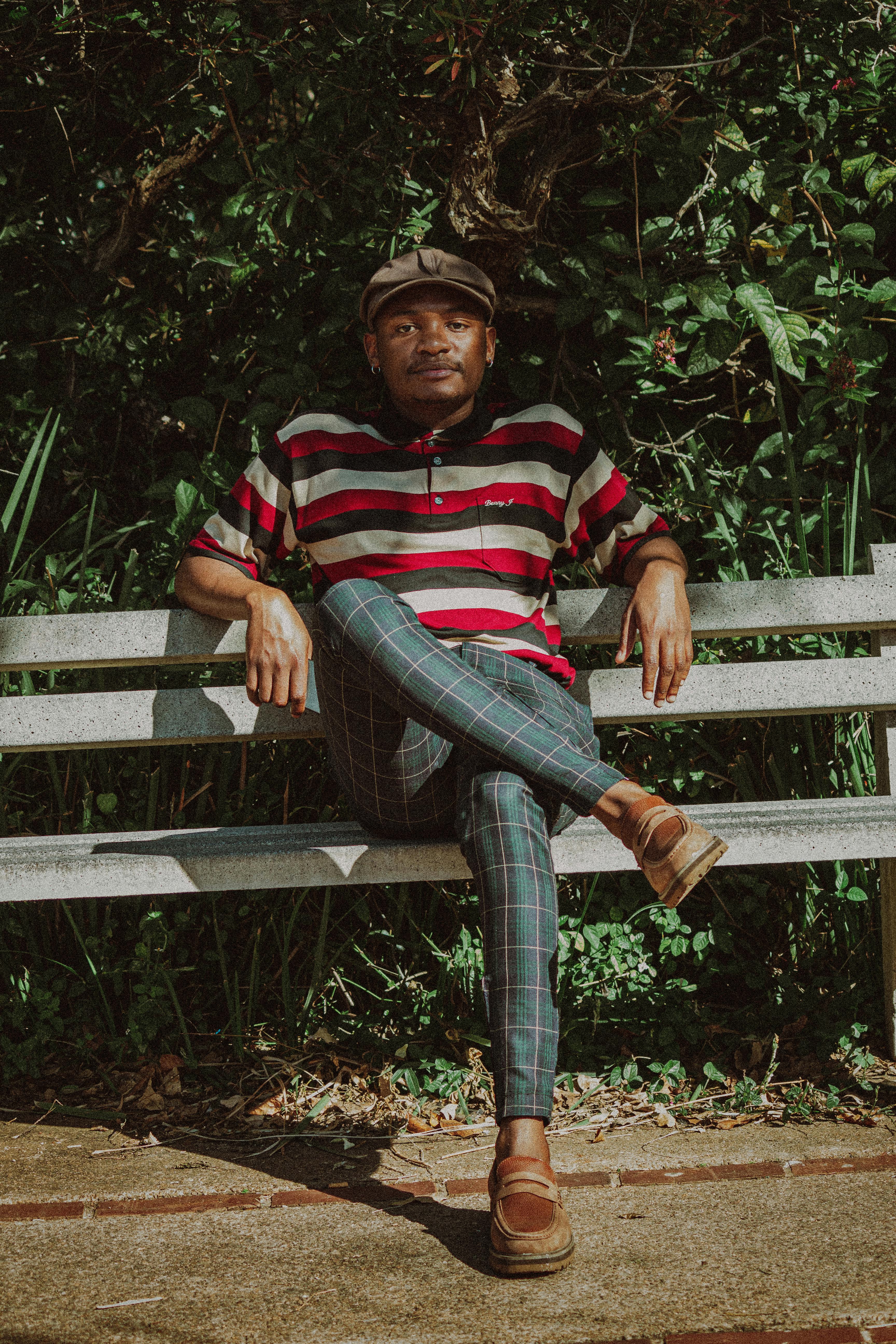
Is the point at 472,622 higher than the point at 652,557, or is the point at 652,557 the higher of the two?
the point at 652,557

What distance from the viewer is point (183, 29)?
3178 mm

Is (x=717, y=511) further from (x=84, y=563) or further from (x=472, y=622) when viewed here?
(x=84, y=563)

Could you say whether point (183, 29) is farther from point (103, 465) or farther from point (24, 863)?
point (24, 863)

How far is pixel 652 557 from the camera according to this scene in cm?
239

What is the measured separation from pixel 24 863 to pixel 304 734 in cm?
66

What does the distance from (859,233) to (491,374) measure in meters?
1.02

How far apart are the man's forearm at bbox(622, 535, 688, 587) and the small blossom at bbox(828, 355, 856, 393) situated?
30.5 inches

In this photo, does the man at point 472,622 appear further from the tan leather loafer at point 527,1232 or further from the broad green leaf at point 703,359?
the broad green leaf at point 703,359

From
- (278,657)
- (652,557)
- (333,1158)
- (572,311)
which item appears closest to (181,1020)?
(333,1158)

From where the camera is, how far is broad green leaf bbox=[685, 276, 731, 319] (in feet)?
9.62

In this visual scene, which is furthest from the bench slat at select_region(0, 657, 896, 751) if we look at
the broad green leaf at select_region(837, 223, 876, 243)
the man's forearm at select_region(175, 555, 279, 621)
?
the broad green leaf at select_region(837, 223, 876, 243)

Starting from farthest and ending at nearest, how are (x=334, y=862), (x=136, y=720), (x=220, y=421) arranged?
(x=220, y=421) < (x=136, y=720) < (x=334, y=862)

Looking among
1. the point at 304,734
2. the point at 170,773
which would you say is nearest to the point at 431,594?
the point at 304,734

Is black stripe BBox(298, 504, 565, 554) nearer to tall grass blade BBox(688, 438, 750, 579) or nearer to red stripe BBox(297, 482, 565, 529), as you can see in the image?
red stripe BBox(297, 482, 565, 529)
